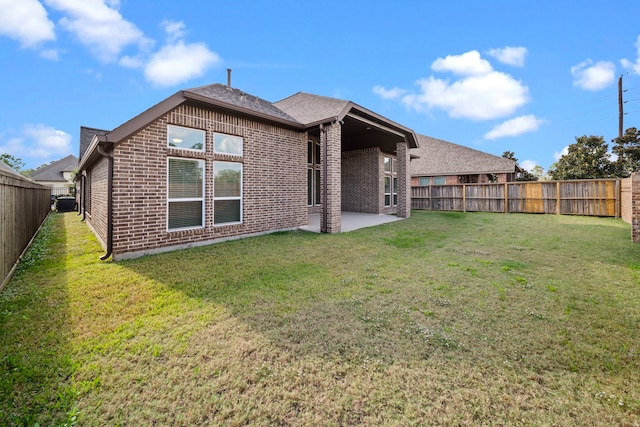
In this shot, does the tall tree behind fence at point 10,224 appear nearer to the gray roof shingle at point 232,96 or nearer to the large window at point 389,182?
the gray roof shingle at point 232,96

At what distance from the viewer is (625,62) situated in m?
20.3

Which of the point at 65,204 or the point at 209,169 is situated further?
the point at 65,204

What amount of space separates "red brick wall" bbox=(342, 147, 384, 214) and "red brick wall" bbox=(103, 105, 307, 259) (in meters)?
6.07

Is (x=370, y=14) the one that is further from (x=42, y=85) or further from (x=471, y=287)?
(x=42, y=85)

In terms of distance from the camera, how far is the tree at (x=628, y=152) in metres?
18.6

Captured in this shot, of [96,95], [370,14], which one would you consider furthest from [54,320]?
[96,95]

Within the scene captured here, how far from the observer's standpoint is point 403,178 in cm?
1338

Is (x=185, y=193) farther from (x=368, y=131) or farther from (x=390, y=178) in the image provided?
(x=390, y=178)

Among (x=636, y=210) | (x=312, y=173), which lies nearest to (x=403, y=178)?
(x=312, y=173)

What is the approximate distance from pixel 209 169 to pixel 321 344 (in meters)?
5.67

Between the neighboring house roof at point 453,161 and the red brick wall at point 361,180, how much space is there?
27.3 ft

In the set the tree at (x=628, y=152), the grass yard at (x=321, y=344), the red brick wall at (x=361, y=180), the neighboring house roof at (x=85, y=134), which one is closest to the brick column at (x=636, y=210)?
the grass yard at (x=321, y=344)

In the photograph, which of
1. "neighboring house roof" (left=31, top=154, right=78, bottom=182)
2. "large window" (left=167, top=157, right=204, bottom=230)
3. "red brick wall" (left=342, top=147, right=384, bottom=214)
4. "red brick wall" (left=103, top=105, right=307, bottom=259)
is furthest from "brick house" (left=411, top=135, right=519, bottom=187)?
"neighboring house roof" (left=31, top=154, right=78, bottom=182)

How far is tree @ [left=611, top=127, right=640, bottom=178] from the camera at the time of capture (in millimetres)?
18641
